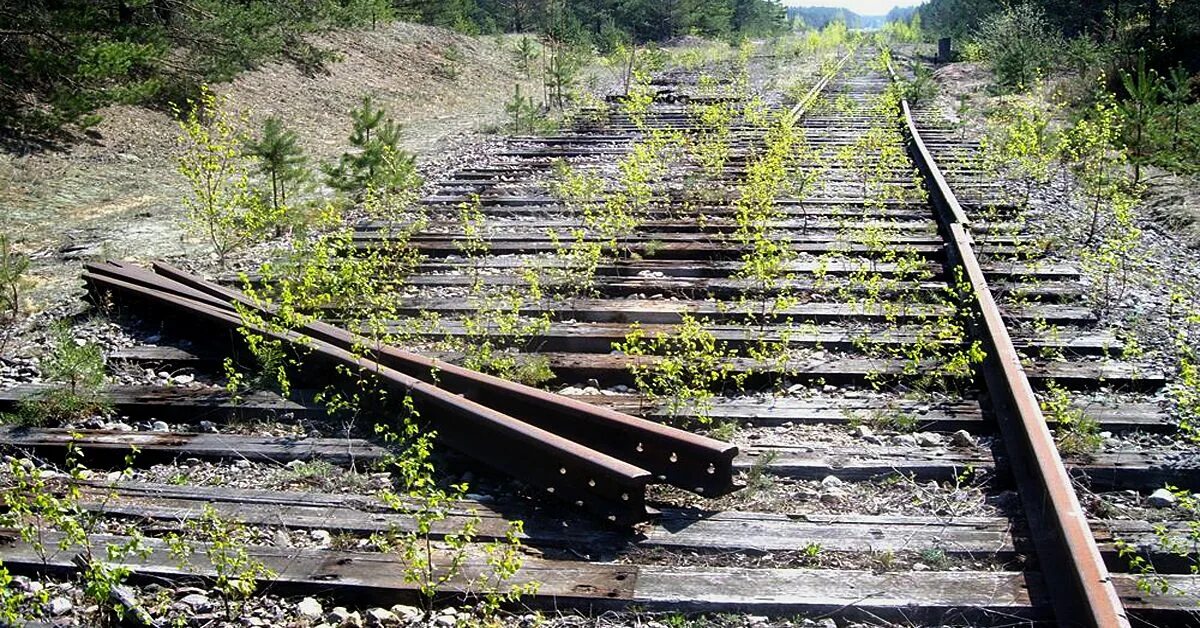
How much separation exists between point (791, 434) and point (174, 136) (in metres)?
11.9

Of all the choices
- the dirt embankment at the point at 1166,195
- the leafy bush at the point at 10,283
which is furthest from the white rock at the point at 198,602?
the dirt embankment at the point at 1166,195

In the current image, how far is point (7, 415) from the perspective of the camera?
15.4ft

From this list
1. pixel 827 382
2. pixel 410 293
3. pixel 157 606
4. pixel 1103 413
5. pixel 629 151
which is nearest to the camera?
pixel 157 606

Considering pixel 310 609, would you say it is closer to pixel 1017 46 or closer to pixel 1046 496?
pixel 1046 496

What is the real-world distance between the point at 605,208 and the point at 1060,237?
3717mm

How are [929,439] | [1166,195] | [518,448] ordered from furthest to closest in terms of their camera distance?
[1166,195] < [929,439] < [518,448]

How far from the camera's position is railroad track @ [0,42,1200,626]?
331 cm

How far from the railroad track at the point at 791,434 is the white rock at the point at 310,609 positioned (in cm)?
8

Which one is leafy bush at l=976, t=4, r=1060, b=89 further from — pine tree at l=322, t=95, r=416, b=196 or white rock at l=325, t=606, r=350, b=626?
white rock at l=325, t=606, r=350, b=626

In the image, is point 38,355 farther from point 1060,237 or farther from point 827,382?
point 1060,237

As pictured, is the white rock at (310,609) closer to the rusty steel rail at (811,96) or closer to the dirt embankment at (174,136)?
the dirt embankment at (174,136)

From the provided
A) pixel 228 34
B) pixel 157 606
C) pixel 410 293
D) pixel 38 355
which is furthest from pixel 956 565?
pixel 228 34

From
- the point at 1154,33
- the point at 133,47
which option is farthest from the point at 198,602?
the point at 1154,33

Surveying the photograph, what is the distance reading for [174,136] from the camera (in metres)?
13.8
